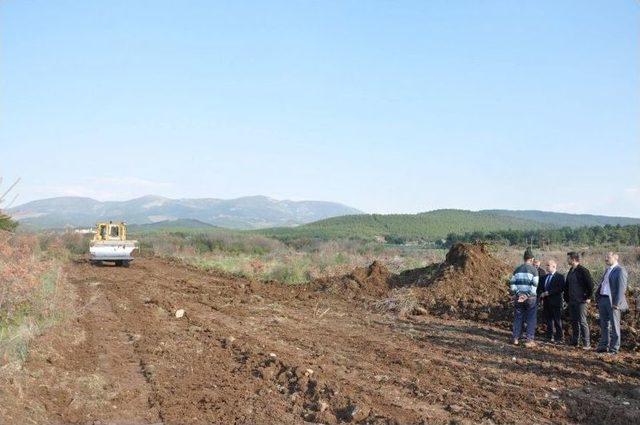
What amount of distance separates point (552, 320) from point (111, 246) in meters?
20.9

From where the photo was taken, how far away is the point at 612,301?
10586mm

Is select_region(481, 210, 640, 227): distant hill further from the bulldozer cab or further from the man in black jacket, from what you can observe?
the man in black jacket

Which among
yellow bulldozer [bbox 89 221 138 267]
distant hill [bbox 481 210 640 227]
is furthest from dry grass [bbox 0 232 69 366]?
distant hill [bbox 481 210 640 227]

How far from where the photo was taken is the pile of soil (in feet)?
49.4

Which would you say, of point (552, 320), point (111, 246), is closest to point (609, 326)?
point (552, 320)

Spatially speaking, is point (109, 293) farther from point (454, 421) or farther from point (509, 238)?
point (509, 238)

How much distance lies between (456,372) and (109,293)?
38.9 ft

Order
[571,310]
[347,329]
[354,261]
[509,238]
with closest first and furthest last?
[571,310], [347,329], [354,261], [509,238]

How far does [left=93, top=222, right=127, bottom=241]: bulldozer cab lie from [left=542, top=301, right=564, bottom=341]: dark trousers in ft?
69.4

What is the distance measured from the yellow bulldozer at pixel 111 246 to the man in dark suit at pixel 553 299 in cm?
2049

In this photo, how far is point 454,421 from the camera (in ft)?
22.1

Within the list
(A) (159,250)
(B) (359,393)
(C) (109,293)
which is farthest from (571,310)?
(A) (159,250)

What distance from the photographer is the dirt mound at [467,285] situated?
15.1m

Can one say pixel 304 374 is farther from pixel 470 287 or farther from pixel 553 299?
pixel 470 287
